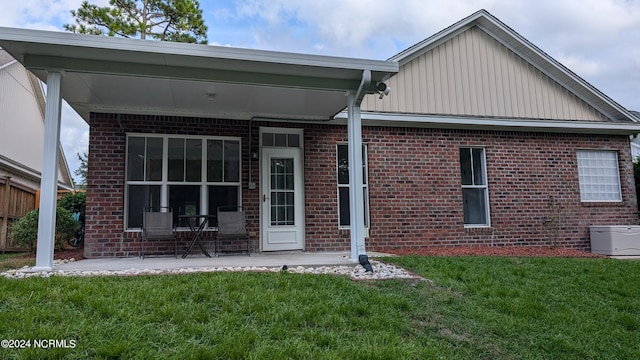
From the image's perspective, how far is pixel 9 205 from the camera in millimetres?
9984

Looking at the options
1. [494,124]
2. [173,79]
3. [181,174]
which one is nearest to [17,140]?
[181,174]

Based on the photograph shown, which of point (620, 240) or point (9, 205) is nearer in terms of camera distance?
point (620, 240)

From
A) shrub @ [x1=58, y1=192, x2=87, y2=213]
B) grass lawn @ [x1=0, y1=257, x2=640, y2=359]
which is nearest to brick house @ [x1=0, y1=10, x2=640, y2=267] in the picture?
grass lawn @ [x1=0, y1=257, x2=640, y2=359]

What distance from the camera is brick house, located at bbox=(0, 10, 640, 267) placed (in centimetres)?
528

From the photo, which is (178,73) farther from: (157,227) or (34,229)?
(34,229)

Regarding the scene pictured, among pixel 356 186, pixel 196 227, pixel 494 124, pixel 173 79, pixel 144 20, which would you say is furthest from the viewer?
pixel 144 20

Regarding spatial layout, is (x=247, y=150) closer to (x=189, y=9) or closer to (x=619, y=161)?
(x=619, y=161)

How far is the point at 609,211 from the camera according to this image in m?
8.77

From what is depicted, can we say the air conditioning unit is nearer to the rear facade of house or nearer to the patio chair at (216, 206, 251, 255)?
the rear facade of house

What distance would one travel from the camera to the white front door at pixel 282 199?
726 cm

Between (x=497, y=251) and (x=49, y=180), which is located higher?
(x=49, y=180)

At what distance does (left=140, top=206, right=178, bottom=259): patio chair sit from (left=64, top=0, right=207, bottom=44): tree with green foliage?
36.1ft

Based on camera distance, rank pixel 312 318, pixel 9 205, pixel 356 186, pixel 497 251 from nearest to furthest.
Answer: pixel 312 318, pixel 356 186, pixel 497 251, pixel 9 205

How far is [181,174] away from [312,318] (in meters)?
4.68
